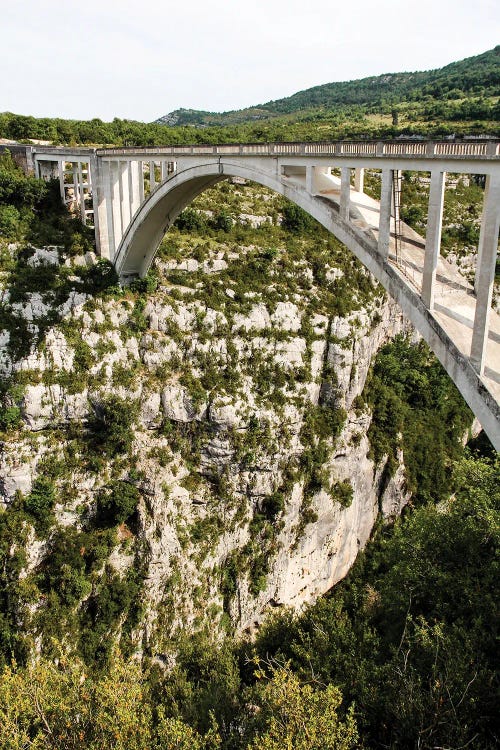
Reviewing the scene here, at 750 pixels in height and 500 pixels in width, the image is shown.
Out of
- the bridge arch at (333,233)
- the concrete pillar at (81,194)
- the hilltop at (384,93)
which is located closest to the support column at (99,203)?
the bridge arch at (333,233)

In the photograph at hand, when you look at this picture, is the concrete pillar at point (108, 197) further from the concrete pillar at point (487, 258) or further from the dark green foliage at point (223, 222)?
the concrete pillar at point (487, 258)

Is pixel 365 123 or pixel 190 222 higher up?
pixel 365 123

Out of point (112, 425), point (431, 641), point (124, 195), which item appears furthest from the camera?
point (124, 195)

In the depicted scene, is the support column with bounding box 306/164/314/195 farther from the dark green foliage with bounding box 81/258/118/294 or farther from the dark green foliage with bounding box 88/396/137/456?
the dark green foliage with bounding box 81/258/118/294

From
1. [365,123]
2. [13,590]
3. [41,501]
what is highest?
[365,123]

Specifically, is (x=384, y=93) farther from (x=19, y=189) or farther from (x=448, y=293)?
(x=448, y=293)

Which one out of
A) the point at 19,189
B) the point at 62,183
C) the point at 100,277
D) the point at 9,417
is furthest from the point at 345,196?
the point at 19,189

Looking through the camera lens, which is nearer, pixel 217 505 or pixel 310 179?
pixel 310 179

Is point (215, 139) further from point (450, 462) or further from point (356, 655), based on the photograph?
point (356, 655)
